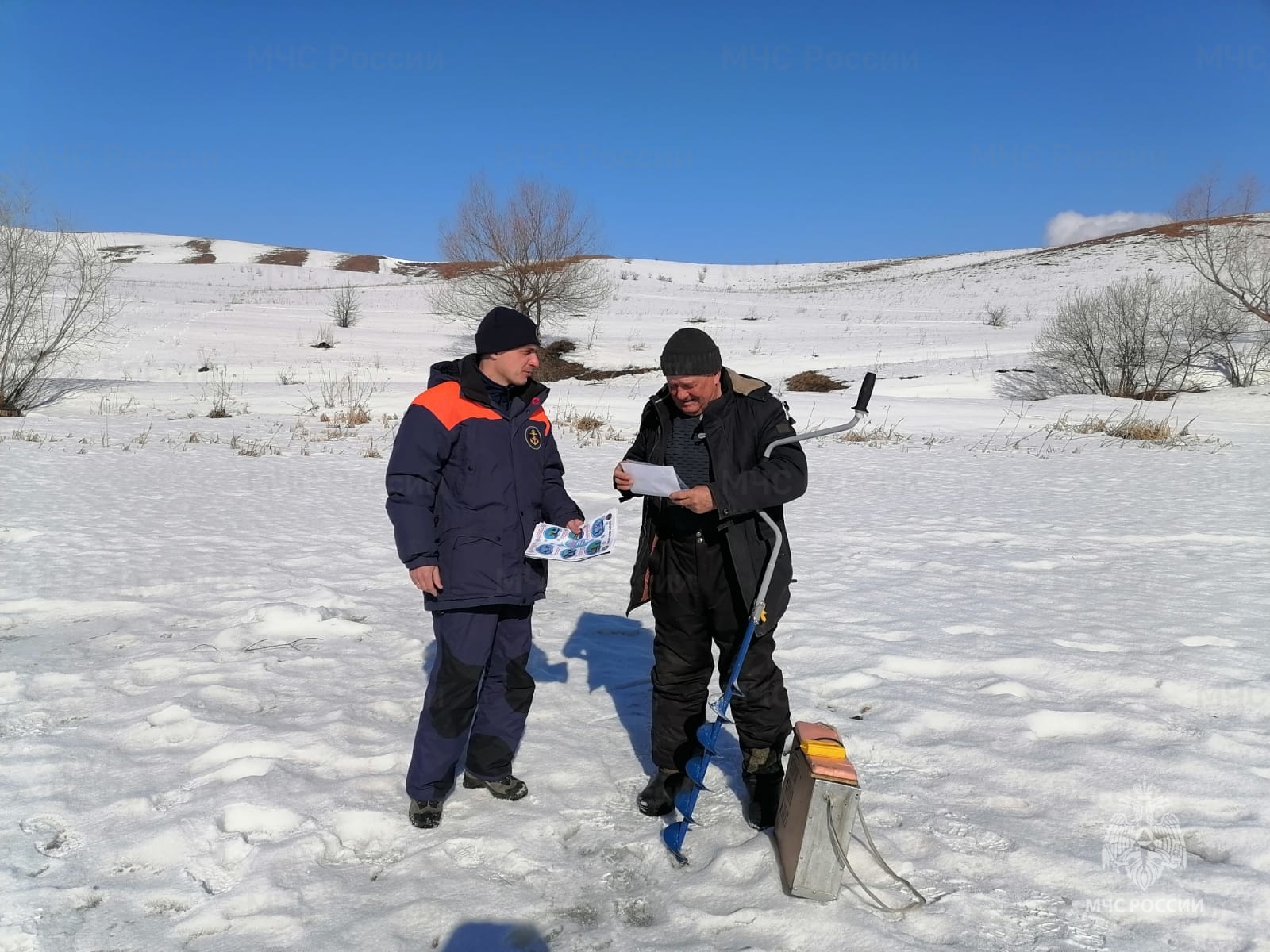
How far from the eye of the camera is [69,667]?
4406 mm

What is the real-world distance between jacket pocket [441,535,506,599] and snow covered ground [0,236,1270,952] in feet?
3.18

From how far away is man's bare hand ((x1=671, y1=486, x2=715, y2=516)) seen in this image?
2811mm

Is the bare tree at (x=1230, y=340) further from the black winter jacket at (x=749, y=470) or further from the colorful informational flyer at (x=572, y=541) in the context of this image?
the colorful informational flyer at (x=572, y=541)

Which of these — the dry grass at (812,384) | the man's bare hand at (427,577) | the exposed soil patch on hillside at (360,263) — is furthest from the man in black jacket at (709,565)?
the exposed soil patch on hillside at (360,263)

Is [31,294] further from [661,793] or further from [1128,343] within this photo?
[1128,343]

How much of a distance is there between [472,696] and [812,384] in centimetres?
2145

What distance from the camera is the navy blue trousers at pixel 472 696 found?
3.17 m

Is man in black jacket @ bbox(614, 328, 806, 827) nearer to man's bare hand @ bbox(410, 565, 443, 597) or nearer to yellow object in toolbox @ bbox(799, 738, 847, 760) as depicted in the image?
yellow object in toolbox @ bbox(799, 738, 847, 760)

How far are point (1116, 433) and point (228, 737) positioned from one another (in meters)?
16.1

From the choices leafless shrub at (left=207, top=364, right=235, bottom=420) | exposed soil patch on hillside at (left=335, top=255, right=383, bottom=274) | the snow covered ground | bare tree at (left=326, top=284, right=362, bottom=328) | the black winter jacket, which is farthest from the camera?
exposed soil patch on hillside at (left=335, top=255, right=383, bottom=274)

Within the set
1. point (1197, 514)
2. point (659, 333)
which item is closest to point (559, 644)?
point (1197, 514)

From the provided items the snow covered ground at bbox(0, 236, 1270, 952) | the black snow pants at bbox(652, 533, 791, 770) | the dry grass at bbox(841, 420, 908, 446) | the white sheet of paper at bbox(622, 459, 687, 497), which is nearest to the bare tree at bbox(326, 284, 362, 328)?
the snow covered ground at bbox(0, 236, 1270, 952)

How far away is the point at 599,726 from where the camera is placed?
412 centimetres

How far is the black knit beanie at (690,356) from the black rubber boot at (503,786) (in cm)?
190
